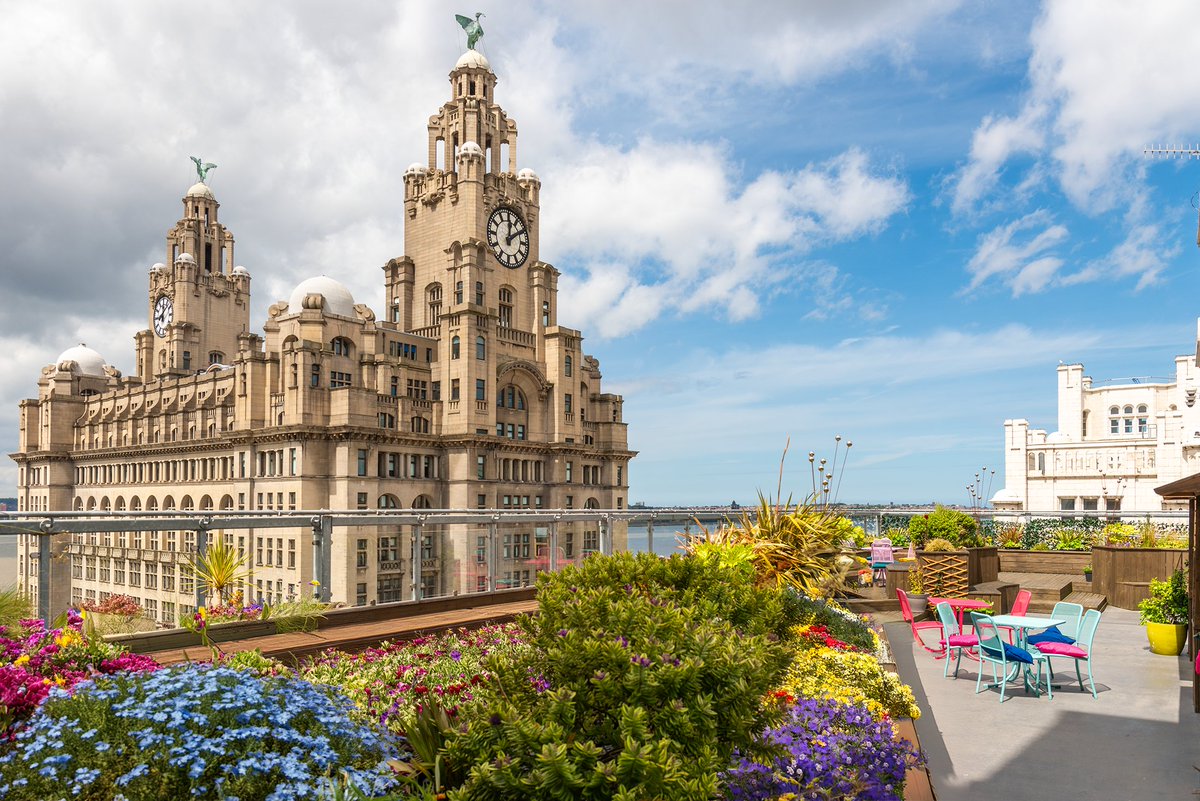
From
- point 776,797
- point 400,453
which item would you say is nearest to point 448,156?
point 400,453

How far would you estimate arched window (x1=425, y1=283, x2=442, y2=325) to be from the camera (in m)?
72.6

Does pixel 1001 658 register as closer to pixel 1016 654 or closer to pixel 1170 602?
pixel 1016 654

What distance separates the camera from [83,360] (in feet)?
311

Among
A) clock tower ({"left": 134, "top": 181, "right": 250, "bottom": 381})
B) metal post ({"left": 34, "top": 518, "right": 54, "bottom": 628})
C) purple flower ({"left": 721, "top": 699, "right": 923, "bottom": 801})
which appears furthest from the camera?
clock tower ({"left": 134, "top": 181, "right": 250, "bottom": 381})

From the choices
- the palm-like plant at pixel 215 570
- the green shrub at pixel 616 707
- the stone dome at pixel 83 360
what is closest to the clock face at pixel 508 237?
the stone dome at pixel 83 360

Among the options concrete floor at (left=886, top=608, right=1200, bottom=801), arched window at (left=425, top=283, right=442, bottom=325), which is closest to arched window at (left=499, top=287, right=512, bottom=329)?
arched window at (left=425, top=283, right=442, bottom=325)

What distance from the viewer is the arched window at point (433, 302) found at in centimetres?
7262

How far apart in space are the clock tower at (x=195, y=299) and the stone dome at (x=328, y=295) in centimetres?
2713

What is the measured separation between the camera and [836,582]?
1235 cm

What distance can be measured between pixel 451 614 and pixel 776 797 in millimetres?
7902

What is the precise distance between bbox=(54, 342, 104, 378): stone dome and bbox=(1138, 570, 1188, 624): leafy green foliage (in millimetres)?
104641

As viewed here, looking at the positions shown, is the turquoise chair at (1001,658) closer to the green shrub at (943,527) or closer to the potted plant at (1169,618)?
the potted plant at (1169,618)

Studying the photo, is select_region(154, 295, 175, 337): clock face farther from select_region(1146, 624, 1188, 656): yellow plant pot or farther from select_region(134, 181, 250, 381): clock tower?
select_region(1146, 624, 1188, 656): yellow plant pot

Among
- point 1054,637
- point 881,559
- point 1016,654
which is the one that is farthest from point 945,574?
point 1016,654
